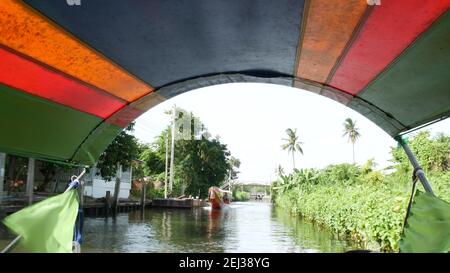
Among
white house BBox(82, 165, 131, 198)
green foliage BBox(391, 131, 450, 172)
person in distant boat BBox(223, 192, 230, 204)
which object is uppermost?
green foliage BBox(391, 131, 450, 172)

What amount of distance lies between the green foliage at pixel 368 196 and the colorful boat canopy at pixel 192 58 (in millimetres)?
8345

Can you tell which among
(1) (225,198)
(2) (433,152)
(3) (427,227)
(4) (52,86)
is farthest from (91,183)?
(3) (427,227)

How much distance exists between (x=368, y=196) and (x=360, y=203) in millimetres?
387

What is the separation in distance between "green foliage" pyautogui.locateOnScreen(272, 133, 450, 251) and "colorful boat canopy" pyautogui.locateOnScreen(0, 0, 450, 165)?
8.35 meters

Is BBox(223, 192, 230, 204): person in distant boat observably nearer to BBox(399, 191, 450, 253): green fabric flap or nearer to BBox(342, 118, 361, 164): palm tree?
BBox(342, 118, 361, 164): palm tree

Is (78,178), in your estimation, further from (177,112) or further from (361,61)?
(177,112)

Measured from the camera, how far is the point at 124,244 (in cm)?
1579

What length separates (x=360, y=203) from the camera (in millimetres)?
14188

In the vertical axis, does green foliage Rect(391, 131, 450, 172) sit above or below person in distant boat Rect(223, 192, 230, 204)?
above

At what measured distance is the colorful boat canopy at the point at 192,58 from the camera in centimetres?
220

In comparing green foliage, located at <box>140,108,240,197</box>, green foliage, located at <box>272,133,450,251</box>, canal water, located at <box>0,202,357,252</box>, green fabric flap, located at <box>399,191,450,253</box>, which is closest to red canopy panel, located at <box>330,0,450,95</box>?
green fabric flap, located at <box>399,191,450,253</box>

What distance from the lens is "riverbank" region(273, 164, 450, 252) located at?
10.9 m
